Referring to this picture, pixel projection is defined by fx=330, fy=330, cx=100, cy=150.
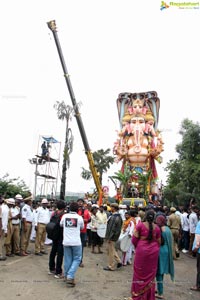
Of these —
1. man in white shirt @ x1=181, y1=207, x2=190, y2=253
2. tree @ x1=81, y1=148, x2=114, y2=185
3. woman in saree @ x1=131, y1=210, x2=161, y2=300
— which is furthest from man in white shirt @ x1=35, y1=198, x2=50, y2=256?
tree @ x1=81, y1=148, x2=114, y2=185

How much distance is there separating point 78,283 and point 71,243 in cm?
93

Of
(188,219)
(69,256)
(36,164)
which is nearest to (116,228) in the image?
(69,256)

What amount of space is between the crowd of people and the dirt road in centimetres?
27

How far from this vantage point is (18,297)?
554 cm

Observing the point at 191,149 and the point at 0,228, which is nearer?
the point at 0,228

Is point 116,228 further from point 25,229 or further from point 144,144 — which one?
point 144,144

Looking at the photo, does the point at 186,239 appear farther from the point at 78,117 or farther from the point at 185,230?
the point at 78,117

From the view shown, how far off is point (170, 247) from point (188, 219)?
228 inches

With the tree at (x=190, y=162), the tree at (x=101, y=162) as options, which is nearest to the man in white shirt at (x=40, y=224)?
the tree at (x=190, y=162)

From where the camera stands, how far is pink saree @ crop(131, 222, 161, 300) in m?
5.38

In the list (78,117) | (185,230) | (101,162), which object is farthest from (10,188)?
(101,162)

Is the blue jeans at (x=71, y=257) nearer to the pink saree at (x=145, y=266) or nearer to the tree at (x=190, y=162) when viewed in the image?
the pink saree at (x=145, y=266)

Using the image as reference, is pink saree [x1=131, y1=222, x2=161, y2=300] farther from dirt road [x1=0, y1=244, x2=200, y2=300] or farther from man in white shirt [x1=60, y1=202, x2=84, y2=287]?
man in white shirt [x1=60, y1=202, x2=84, y2=287]

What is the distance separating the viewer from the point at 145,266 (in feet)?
17.9
